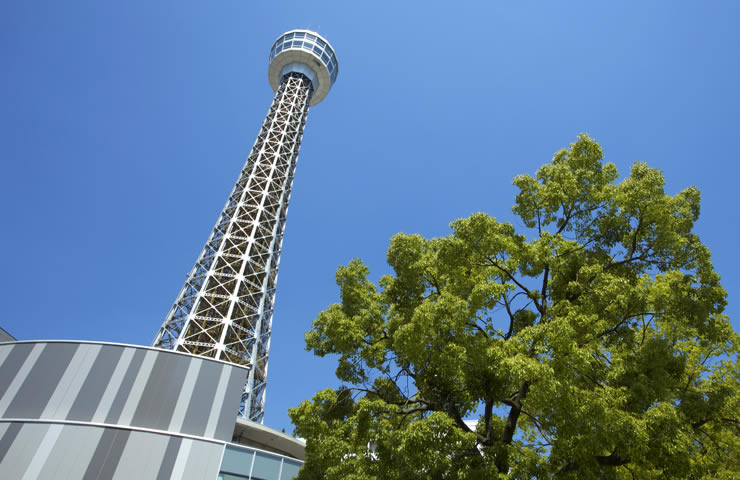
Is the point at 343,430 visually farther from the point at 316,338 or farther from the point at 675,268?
the point at 675,268

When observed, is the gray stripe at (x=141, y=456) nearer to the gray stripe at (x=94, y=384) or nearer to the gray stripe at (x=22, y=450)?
the gray stripe at (x=94, y=384)

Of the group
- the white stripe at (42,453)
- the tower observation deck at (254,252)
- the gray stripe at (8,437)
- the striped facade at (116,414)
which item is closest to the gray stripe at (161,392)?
the striped facade at (116,414)

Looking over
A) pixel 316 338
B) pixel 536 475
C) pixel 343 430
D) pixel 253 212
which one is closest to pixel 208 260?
pixel 253 212

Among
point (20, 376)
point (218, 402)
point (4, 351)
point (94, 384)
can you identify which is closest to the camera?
point (94, 384)

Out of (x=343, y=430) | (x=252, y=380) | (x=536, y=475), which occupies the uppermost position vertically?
(x=252, y=380)

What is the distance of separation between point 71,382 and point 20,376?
198 cm

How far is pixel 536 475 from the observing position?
6469 millimetres

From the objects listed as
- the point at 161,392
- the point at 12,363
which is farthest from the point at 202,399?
the point at 12,363

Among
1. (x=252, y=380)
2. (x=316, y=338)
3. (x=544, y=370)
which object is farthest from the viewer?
(x=252, y=380)

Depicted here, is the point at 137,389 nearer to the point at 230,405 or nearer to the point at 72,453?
the point at 72,453

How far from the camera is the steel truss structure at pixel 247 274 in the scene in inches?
1081

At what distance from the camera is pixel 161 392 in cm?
1402

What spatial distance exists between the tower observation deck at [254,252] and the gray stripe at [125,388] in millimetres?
10705

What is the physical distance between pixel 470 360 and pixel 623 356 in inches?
108
